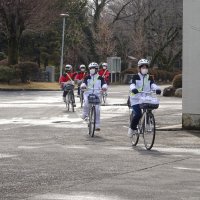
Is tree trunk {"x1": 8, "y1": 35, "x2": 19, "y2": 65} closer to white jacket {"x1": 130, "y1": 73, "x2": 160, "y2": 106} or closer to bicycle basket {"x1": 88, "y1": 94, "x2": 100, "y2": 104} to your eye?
bicycle basket {"x1": 88, "y1": 94, "x2": 100, "y2": 104}

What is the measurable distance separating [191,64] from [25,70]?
35048 mm

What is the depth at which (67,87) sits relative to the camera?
25891 millimetres

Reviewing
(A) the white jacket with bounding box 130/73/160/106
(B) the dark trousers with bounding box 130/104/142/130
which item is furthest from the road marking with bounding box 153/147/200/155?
(A) the white jacket with bounding box 130/73/160/106

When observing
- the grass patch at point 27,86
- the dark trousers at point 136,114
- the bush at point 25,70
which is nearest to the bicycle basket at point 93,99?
the dark trousers at point 136,114

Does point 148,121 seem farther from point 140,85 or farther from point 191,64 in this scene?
point 191,64

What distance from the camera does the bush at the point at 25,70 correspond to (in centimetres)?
5042

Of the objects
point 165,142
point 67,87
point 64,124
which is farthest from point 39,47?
point 165,142

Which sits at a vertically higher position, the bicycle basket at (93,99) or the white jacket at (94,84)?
the white jacket at (94,84)

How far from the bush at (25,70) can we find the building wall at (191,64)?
3417 cm

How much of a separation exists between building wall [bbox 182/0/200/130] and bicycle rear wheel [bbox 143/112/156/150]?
4.06 meters

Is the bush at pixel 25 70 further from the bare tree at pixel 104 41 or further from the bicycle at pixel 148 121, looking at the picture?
the bicycle at pixel 148 121

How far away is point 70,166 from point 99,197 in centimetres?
264

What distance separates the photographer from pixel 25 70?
51.0 m

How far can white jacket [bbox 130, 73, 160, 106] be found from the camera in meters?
13.5
